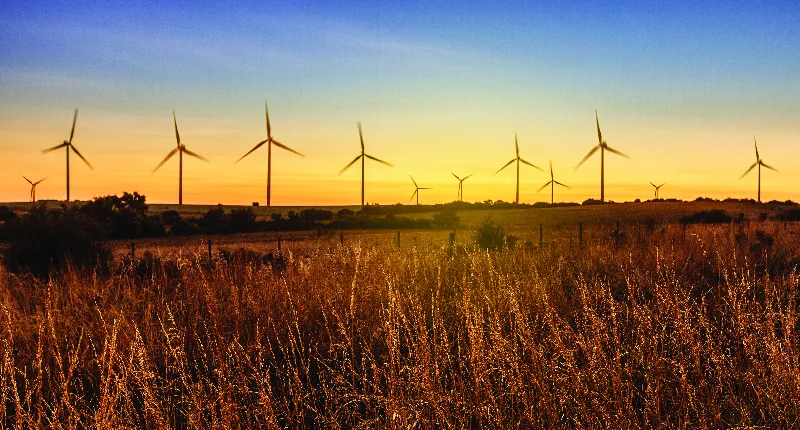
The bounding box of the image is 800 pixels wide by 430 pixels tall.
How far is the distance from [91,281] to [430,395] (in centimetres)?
1133

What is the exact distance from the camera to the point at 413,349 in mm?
8117

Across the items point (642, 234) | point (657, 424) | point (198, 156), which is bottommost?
point (657, 424)

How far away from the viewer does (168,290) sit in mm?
13273

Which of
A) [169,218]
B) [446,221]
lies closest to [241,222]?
[169,218]

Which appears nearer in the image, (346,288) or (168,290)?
(346,288)

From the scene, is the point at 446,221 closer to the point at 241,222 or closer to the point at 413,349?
the point at 241,222

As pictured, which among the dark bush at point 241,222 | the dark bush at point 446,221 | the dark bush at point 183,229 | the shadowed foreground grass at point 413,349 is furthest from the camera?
the dark bush at point 446,221

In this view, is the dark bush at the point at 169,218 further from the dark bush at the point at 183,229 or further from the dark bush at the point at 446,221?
the dark bush at the point at 446,221

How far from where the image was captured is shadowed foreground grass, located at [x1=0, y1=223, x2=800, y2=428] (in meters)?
5.91

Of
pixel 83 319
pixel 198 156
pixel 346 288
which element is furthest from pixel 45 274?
pixel 198 156

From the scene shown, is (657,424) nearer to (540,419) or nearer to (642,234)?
(540,419)

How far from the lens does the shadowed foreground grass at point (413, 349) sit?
19.4 feet

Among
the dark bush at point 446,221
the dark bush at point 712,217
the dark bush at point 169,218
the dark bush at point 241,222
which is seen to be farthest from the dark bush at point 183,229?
the dark bush at point 712,217

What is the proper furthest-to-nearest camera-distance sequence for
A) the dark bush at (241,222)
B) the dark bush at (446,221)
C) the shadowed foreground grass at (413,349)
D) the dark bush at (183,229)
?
the dark bush at (446,221) → the dark bush at (241,222) → the dark bush at (183,229) → the shadowed foreground grass at (413,349)
